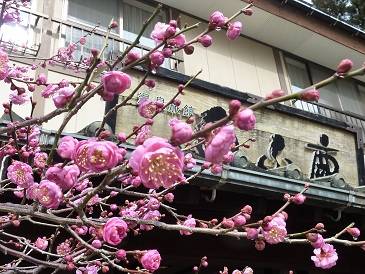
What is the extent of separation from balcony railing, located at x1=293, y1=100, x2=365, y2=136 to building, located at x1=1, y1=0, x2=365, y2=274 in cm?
3

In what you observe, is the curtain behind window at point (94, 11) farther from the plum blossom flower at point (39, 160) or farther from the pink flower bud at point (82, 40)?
the plum blossom flower at point (39, 160)

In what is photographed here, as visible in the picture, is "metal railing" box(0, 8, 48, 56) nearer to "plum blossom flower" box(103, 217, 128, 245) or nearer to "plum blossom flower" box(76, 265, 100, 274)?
"plum blossom flower" box(76, 265, 100, 274)

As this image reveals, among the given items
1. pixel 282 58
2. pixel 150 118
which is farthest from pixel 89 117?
pixel 282 58

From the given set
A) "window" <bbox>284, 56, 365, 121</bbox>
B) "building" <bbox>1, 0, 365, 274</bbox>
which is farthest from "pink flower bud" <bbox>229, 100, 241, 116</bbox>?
"window" <bbox>284, 56, 365, 121</bbox>

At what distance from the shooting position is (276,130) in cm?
631

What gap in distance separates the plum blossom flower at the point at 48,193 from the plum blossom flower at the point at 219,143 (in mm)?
934

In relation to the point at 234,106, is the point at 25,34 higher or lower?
higher

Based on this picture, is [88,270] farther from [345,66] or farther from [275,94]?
[345,66]

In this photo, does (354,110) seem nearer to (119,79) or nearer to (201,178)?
(201,178)

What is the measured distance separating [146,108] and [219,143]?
168cm

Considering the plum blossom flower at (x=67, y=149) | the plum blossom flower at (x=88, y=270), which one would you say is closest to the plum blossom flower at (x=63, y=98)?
the plum blossom flower at (x=67, y=149)

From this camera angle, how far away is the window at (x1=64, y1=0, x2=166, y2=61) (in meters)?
7.41

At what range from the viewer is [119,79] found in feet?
6.07

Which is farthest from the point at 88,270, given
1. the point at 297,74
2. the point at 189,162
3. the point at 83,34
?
the point at 297,74
